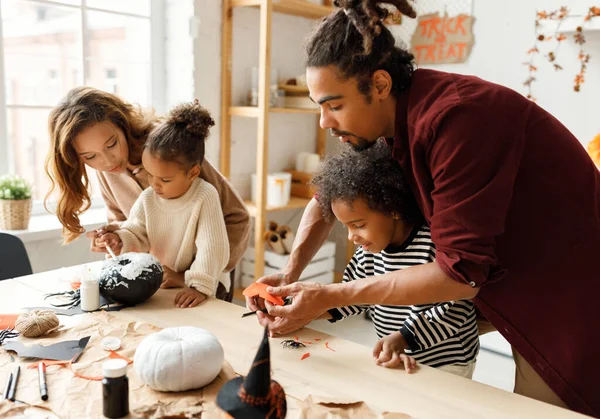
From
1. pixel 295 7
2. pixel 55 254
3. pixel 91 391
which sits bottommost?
pixel 55 254

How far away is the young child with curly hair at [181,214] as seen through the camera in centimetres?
156

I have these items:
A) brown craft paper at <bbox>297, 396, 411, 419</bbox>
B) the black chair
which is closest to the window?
the black chair

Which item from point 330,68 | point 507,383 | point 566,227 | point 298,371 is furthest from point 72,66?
point 507,383

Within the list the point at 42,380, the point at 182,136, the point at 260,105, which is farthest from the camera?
the point at 260,105

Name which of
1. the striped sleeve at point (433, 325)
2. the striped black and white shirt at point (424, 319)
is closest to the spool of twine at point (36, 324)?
the striped black and white shirt at point (424, 319)

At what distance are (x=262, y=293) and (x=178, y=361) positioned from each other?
31 centimetres

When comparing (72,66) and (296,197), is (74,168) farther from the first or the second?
(296,197)

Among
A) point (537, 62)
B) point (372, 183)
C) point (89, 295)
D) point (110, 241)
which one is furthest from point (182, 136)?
A: point (537, 62)

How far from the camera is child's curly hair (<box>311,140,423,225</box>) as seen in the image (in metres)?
1.29

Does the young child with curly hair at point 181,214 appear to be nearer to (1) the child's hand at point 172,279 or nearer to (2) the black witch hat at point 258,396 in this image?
(1) the child's hand at point 172,279

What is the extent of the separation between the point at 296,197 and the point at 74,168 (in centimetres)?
175

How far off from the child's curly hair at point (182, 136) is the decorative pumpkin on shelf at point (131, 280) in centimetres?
30

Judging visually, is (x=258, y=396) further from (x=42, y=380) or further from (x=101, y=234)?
(x=101, y=234)

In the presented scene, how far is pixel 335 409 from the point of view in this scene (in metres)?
1.00
